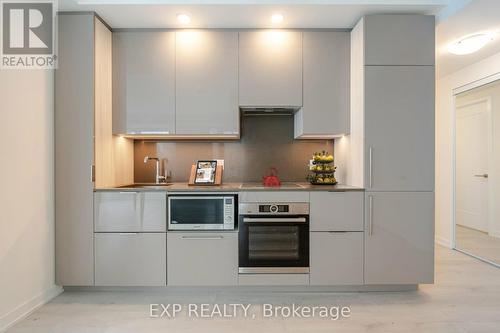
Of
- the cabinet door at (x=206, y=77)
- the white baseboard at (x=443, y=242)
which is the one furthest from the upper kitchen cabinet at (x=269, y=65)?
the white baseboard at (x=443, y=242)

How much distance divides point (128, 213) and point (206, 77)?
56.1 inches

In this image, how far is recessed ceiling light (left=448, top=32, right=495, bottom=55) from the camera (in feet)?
9.34

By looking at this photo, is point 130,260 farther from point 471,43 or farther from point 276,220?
point 471,43

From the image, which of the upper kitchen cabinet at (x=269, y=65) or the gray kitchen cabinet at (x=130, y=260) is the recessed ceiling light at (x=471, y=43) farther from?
the gray kitchen cabinet at (x=130, y=260)

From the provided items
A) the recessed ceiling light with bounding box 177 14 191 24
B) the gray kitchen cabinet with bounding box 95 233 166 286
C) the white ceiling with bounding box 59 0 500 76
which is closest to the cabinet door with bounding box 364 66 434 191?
the white ceiling with bounding box 59 0 500 76

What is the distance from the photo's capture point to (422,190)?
8.38ft

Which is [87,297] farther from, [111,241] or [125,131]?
[125,131]

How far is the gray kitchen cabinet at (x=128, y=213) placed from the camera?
253 centimetres

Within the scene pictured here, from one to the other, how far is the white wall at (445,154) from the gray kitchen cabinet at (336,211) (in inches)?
87.6

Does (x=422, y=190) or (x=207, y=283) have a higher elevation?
(x=422, y=190)

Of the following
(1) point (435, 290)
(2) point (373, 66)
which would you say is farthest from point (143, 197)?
(1) point (435, 290)

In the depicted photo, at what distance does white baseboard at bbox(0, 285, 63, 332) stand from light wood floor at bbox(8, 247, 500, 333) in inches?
2.0

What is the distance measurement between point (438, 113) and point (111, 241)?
175 inches

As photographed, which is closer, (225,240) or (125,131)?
(225,240)
